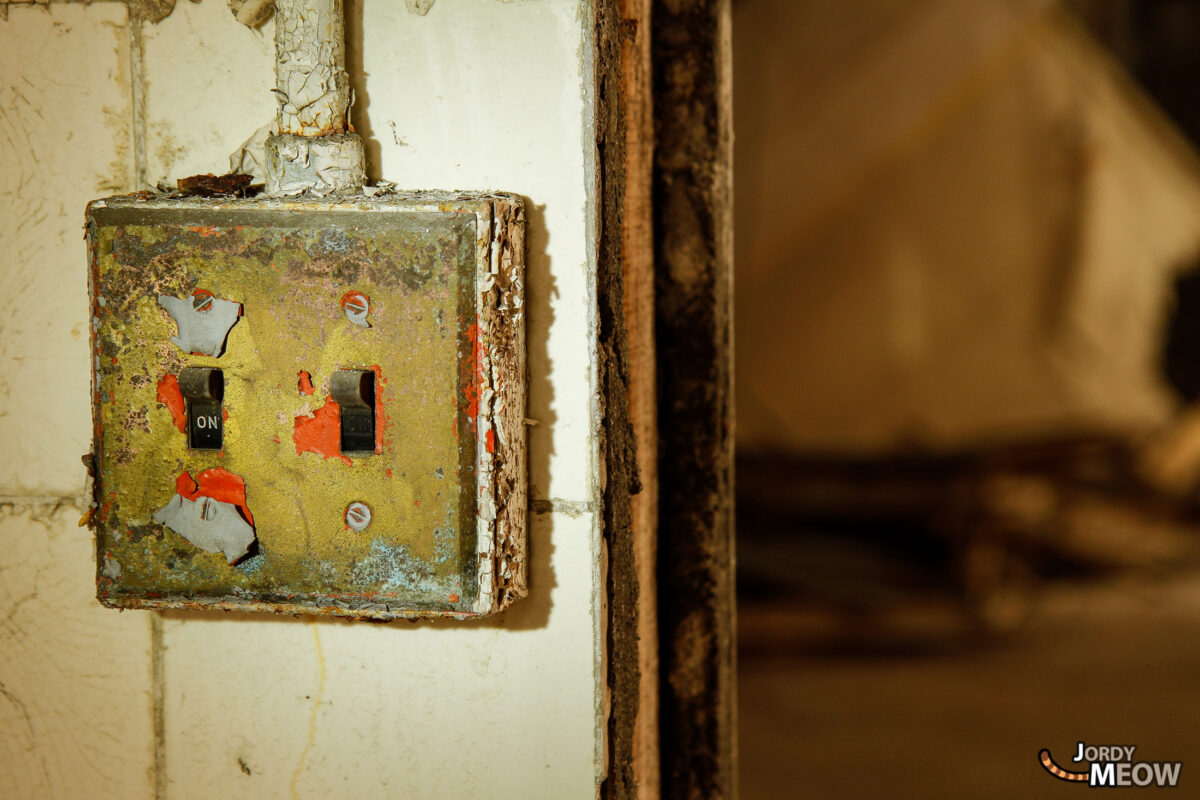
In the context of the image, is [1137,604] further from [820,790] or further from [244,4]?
[244,4]

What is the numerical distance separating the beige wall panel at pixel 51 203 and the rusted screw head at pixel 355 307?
0.83 ft

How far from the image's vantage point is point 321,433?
58 centimetres

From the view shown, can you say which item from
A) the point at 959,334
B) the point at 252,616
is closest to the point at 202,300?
the point at 252,616

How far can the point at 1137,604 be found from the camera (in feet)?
8.96

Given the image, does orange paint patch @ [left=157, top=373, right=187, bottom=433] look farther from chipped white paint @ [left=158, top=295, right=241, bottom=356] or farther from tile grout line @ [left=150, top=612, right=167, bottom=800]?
tile grout line @ [left=150, top=612, right=167, bottom=800]

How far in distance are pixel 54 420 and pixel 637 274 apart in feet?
1.73

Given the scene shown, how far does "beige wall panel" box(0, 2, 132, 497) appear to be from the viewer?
66 centimetres

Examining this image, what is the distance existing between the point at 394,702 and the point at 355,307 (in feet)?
1.05

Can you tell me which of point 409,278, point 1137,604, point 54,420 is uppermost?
point 409,278

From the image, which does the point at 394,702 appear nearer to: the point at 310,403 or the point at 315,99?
the point at 310,403

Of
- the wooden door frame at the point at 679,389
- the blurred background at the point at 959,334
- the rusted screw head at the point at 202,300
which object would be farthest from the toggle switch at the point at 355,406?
the blurred background at the point at 959,334

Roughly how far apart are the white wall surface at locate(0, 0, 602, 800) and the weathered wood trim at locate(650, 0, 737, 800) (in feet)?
0.59

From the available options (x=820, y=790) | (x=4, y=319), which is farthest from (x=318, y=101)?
(x=820, y=790)

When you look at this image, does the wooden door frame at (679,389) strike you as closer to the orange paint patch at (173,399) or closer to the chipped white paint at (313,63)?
the chipped white paint at (313,63)
